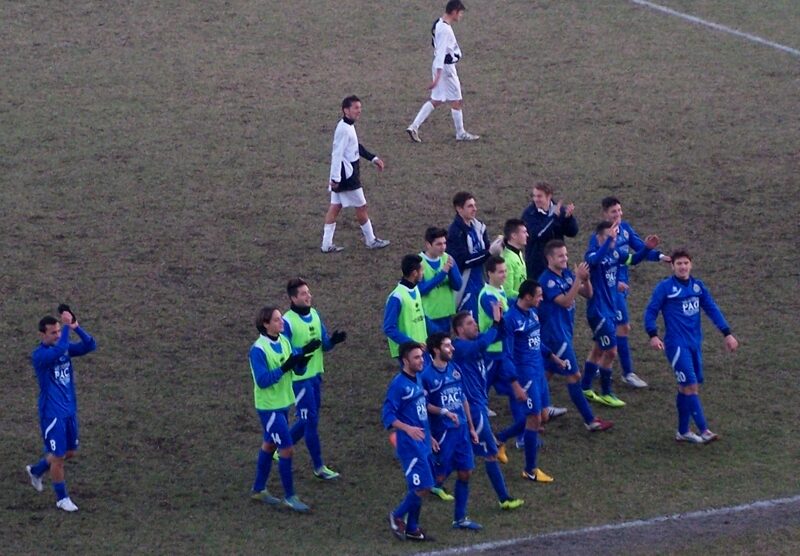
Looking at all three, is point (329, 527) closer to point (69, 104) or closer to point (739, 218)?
point (739, 218)

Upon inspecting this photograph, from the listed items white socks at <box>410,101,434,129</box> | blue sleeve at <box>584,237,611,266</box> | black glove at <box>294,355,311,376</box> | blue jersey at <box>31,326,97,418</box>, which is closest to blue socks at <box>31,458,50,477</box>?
blue jersey at <box>31,326,97,418</box>

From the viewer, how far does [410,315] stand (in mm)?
13180

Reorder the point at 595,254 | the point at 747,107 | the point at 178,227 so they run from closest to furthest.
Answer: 1. the point at 595,254
2. the point at 178,227
3. the point at 747,107

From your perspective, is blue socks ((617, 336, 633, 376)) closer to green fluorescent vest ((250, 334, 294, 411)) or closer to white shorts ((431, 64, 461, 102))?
green fluorescent vest ((250, 334, 294, 411))

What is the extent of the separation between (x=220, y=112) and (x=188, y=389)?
9389 mm

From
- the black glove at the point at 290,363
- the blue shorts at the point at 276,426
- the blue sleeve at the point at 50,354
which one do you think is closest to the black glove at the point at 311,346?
the black glove at the point at 290,363

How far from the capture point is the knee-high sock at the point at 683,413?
1371 cm

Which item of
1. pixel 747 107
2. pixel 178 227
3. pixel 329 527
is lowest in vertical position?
pixel 329 527

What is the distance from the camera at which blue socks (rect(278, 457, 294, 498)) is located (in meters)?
12.5

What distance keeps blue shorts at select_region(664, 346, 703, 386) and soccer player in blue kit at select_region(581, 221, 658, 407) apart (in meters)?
0.94

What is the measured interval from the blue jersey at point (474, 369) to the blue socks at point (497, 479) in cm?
61

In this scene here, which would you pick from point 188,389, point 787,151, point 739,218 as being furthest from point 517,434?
point 787,151

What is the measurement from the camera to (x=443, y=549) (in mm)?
11656

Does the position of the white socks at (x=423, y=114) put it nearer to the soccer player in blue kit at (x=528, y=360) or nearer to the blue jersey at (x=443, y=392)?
the soccer player in blue kit at (x=528, y=360)
